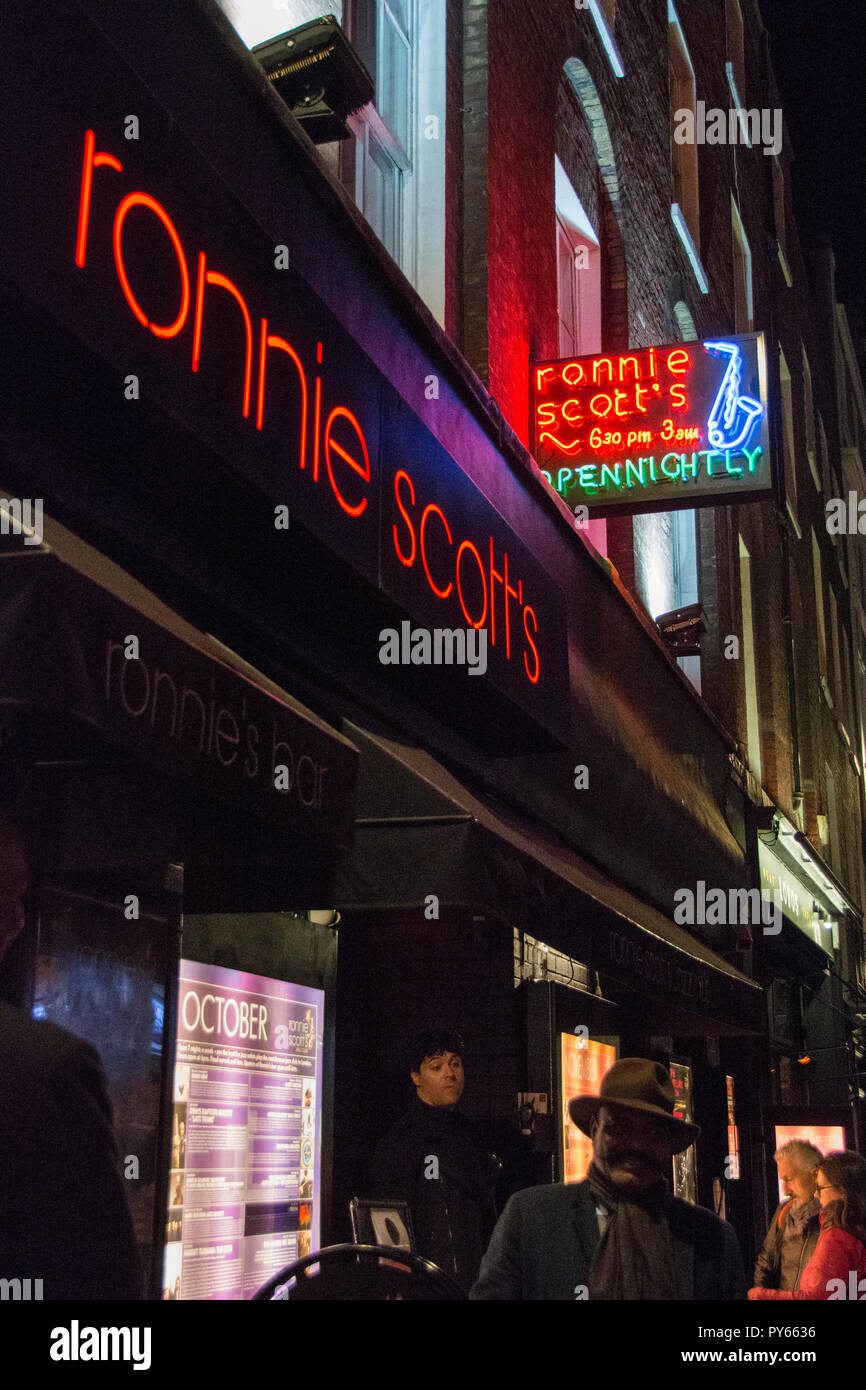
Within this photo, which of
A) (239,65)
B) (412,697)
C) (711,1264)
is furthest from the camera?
(412,697)

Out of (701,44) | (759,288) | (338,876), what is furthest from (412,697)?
(759,288)

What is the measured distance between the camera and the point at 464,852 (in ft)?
16.0

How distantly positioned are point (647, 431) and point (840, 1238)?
5403 millimetres

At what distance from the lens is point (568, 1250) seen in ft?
14.1

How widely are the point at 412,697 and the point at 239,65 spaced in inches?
117

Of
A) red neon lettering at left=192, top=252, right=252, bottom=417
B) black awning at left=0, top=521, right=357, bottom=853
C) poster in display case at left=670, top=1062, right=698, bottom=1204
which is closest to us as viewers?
black awning at left=0, top=521, right=357, bottom=853

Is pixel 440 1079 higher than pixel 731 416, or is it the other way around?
pixel 731 416

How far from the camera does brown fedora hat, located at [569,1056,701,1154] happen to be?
445 centimetres

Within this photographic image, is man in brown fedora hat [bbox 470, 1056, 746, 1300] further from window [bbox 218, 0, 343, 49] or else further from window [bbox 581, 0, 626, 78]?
window [bbox 581, 0, 626, 78]

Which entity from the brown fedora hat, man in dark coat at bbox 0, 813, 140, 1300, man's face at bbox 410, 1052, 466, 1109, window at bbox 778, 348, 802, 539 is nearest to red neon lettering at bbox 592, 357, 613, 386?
man's face at bbox 410, 1052, 466, 1109

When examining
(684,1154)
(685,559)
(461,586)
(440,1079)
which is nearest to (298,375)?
(461,586)

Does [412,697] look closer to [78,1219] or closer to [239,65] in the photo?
[239,65]

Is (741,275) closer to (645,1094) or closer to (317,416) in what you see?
(317,416)

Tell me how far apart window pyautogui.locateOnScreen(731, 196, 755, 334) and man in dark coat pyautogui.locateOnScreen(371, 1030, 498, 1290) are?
15.6 meters
